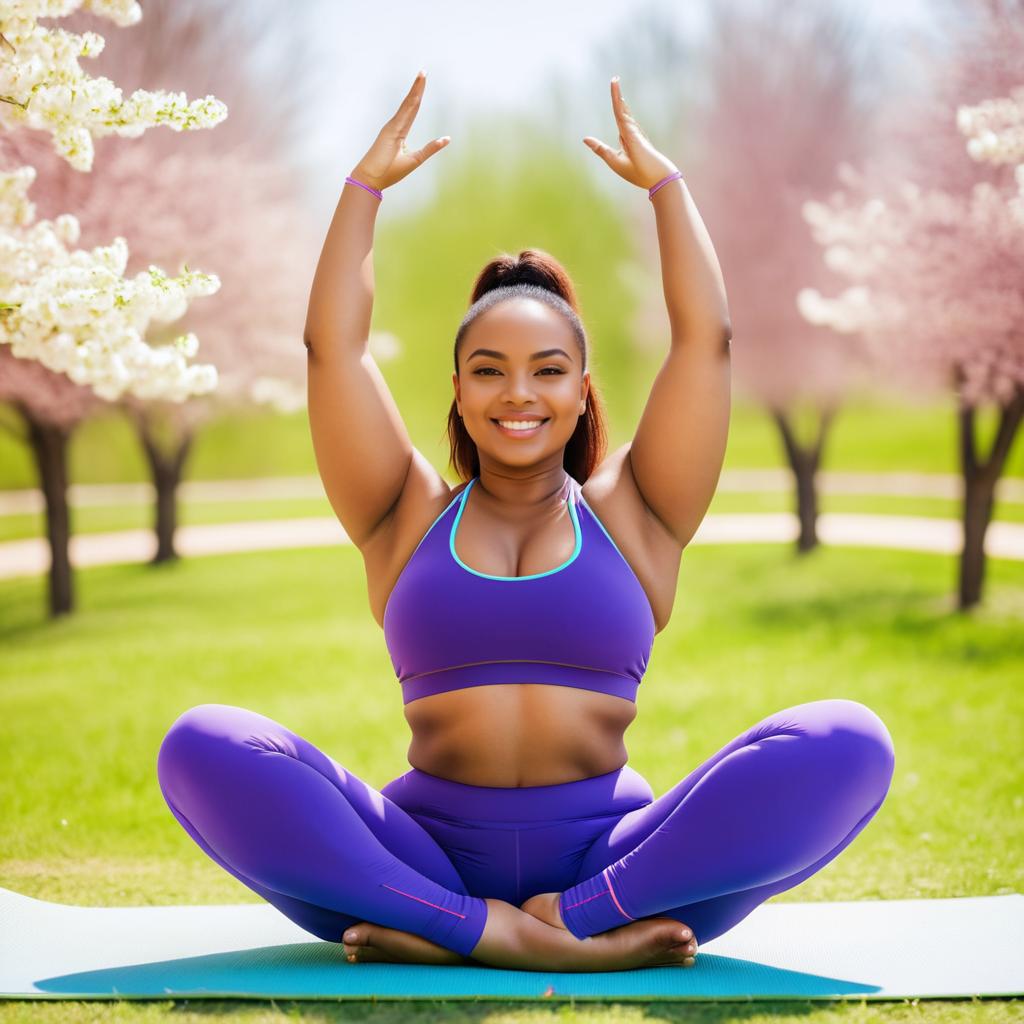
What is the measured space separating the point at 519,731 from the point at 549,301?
0.95 meters

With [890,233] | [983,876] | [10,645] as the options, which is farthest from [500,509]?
[10,645]

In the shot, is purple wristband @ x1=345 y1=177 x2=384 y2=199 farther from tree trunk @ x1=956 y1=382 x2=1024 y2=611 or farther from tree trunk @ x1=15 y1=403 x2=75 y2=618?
tree trunk @ x1=15 y1=403 x2=75 y2=618

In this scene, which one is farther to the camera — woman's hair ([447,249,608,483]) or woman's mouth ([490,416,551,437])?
woman's hair ([447,249,608,483])

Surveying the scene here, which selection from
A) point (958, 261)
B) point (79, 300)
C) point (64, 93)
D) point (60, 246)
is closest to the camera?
point (64, 93)

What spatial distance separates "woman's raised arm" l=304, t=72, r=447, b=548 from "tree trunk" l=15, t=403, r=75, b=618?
21.9 feet

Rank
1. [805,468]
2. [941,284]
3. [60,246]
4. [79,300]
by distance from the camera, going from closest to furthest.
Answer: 1. [79,300]
2. [60,246]
3. [941,284]
4. [805,468]

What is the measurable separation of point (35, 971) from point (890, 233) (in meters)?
6.25

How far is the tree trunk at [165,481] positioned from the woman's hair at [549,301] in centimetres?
902

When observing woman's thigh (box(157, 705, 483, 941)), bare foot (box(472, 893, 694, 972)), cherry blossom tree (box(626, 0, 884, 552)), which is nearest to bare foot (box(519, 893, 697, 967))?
bare foot (box(472, 893, 694, 972))

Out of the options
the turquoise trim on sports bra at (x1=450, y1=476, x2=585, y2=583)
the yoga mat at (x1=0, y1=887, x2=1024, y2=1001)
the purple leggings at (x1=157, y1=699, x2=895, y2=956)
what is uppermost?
the turquoise trim on sports bra at (x1=450, y1=476, x2=585, y2=583)

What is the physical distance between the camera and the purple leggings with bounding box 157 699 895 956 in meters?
2.44

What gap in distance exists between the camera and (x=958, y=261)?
270 inches

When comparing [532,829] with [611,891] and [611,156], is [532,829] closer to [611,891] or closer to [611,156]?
[611,891]

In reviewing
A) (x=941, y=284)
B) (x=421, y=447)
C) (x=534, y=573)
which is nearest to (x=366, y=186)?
(x=534, y=573)
